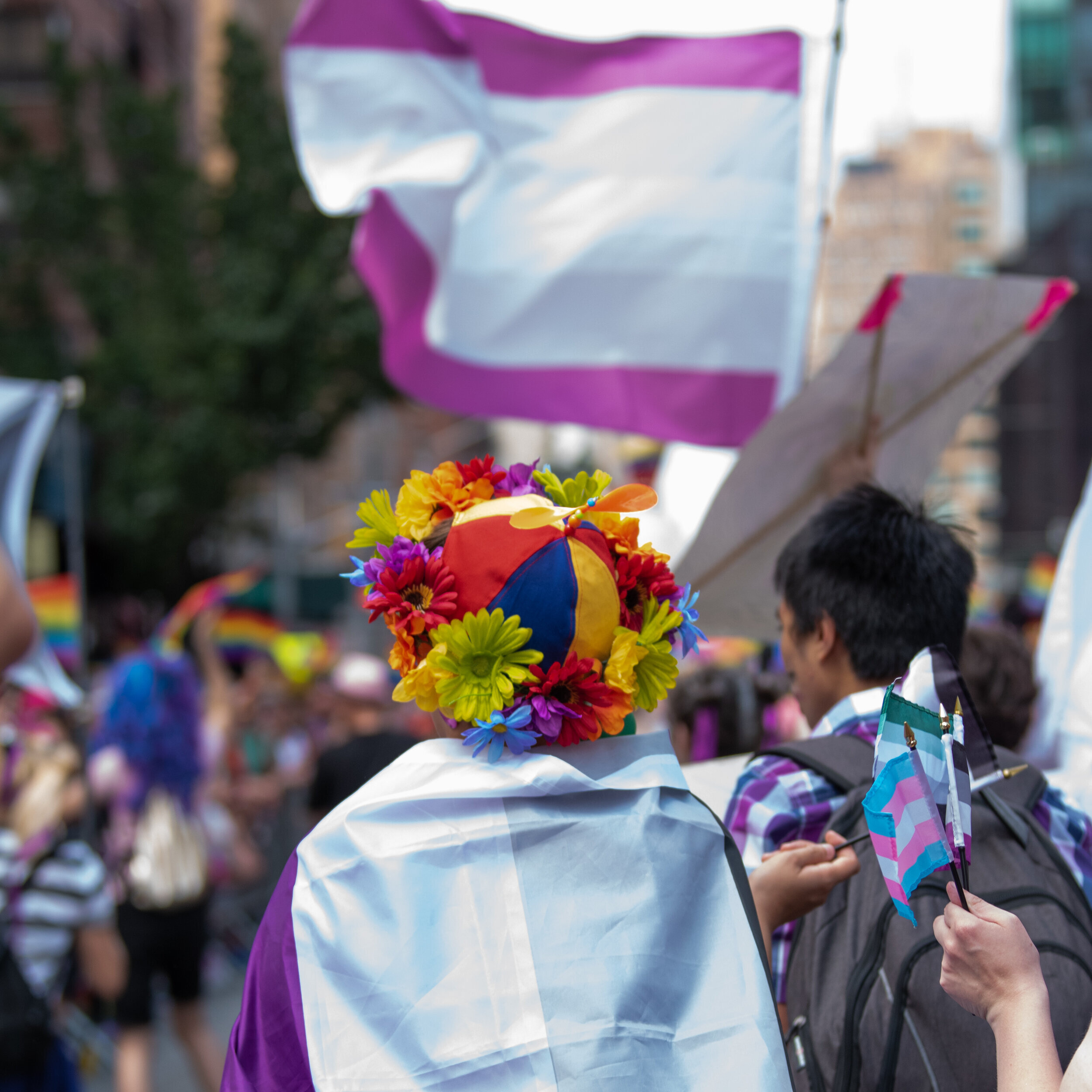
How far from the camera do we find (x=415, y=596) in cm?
178

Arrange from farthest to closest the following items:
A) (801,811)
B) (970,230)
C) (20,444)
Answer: (970,230) < (20,444) < (801,811)

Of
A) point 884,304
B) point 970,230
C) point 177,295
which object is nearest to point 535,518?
point 884,304

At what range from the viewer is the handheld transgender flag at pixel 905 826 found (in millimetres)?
1457

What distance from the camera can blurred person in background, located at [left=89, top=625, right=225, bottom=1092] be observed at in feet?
16.9

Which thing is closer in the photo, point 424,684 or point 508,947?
point 508,947

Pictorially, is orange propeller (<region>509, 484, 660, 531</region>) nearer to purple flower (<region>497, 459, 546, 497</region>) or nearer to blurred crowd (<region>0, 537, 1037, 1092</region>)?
purple flower (<region>497, 459, 546, 497</region>)

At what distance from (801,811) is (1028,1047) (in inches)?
23.1

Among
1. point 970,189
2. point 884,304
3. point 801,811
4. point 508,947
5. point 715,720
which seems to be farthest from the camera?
point 970,189

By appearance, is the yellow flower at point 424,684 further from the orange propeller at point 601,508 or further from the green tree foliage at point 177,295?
the green tree foliage at point 177,295

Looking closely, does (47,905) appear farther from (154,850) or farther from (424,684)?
(424,684)

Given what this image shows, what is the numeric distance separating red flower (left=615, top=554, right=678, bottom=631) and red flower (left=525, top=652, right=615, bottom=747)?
120 mm

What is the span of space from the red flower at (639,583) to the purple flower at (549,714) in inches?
6.7

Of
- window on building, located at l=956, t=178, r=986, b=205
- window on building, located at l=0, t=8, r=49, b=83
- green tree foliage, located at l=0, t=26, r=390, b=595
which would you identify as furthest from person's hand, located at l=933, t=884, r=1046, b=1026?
window on building, located at l=956, t=178, r=986, b=205

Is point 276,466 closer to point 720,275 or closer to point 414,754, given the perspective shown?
point 720,275
